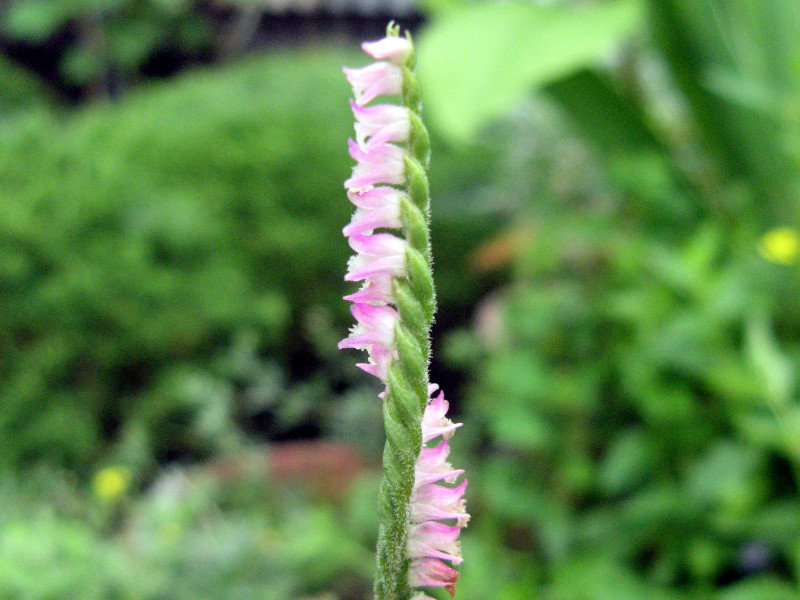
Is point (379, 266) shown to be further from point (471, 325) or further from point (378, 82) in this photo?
point (471, 325)

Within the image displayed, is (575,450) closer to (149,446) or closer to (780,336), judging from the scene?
(780,336)

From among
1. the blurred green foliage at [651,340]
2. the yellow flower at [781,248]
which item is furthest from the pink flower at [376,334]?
the yellow flower at [781,248]

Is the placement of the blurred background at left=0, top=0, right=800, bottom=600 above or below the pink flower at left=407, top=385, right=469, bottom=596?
above

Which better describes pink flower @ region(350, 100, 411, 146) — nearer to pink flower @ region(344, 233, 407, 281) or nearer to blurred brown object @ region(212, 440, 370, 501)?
pink flower @ region(344, 233, 407, 281)

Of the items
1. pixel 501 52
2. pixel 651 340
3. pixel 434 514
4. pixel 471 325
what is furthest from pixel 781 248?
pixel 471 325

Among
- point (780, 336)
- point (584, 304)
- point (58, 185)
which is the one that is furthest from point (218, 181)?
point (780, 336)

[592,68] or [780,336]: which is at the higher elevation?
[592,68]

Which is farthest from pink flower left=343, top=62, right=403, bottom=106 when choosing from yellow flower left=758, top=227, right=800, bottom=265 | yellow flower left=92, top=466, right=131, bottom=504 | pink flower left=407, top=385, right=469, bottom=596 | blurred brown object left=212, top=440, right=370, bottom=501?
blurred brown object left=212, top=440, right=370, bottom=501
